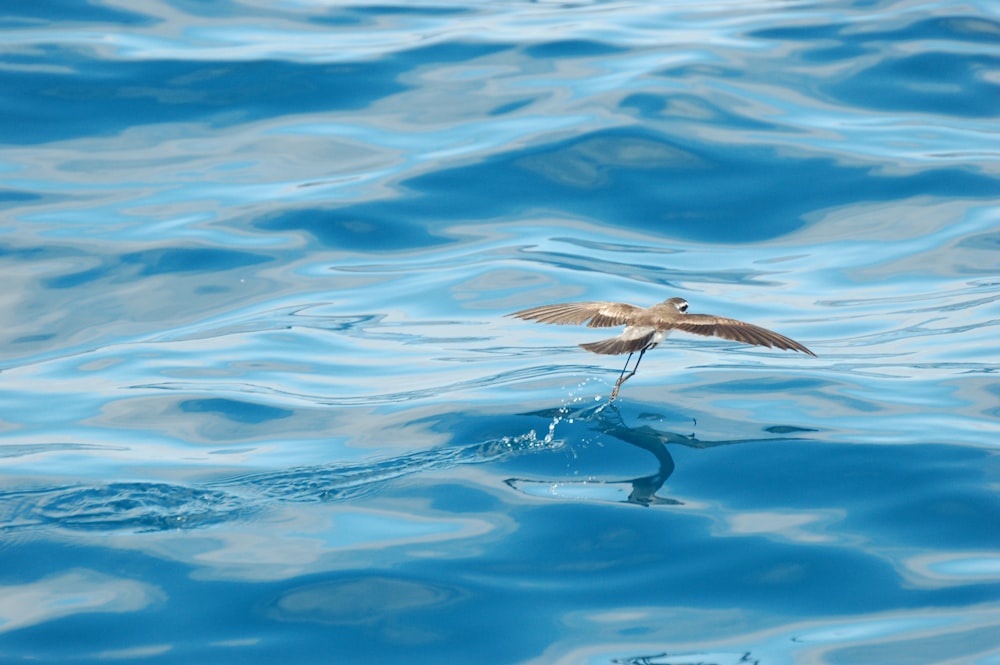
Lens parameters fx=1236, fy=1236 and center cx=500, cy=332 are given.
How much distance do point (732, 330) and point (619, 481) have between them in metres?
1.06

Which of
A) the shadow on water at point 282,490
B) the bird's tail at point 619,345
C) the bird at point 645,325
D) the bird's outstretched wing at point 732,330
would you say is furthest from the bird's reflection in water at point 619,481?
the bird's outstretched wing at point 732,330

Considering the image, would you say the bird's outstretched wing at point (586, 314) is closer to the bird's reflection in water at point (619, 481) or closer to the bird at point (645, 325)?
the bird at point (645, 325)

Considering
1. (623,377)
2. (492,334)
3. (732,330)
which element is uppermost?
(492,334)

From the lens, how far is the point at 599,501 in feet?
19.7

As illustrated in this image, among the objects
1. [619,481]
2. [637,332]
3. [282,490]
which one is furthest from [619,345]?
[282,490]

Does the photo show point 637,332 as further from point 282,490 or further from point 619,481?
point 282,490

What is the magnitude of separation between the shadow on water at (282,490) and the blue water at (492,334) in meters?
0.03

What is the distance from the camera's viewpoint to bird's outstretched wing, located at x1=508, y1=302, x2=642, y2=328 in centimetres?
743

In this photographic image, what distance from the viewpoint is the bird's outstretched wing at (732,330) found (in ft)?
21.0

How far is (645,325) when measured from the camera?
23.2ft

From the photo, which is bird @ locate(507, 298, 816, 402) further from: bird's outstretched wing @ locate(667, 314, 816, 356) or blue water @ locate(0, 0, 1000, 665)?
blue water @ locate(0, 0, 1000, 665)

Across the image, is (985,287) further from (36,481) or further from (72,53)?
(72,53)

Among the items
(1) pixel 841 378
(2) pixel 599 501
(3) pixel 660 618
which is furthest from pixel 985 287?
(3) pixel 660 618

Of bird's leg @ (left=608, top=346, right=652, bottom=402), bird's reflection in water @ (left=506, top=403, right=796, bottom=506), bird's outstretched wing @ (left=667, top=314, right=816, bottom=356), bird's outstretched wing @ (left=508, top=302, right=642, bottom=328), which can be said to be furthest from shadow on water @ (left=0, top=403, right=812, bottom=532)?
bird's outstretched wing @ (left=508, top=302, right=642, bottom=328)
